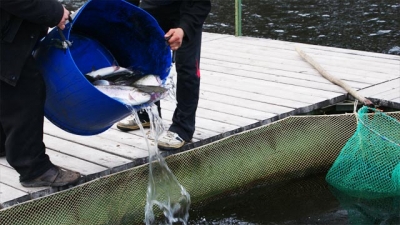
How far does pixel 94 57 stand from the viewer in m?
4.29

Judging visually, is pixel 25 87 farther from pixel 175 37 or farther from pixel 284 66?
pixel 284 66

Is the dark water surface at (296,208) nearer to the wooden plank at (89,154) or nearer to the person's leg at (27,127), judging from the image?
the wooden plank at (89,154)

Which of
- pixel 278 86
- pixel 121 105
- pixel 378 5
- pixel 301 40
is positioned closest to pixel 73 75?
pixel 121 105

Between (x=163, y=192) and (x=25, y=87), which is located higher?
(x=25, y=87)

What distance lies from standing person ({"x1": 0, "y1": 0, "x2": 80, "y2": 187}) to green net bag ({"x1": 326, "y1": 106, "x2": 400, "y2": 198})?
6.11 ft

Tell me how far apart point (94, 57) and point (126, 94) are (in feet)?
1.68

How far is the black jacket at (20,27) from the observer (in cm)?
357

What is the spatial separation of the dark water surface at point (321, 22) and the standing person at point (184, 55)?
17.1ft

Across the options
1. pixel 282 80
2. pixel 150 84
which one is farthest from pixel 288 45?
pixel 150 84

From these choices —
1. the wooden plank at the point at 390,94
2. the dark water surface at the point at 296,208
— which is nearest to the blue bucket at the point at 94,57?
the dark water surface at the point at 296,208

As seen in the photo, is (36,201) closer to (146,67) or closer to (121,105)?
(121,105)

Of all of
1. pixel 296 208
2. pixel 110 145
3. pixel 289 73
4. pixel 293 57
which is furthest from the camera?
pixel 293 57

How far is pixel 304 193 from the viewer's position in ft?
16.7

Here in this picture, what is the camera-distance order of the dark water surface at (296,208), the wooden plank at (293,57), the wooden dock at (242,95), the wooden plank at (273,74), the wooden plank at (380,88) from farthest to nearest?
the wooden plank at (293,57) → the wooden plank at (273,74) → the wooden plank at (380,88) → the dark water surface at (296,208) → the wooden dock at (242,95)
